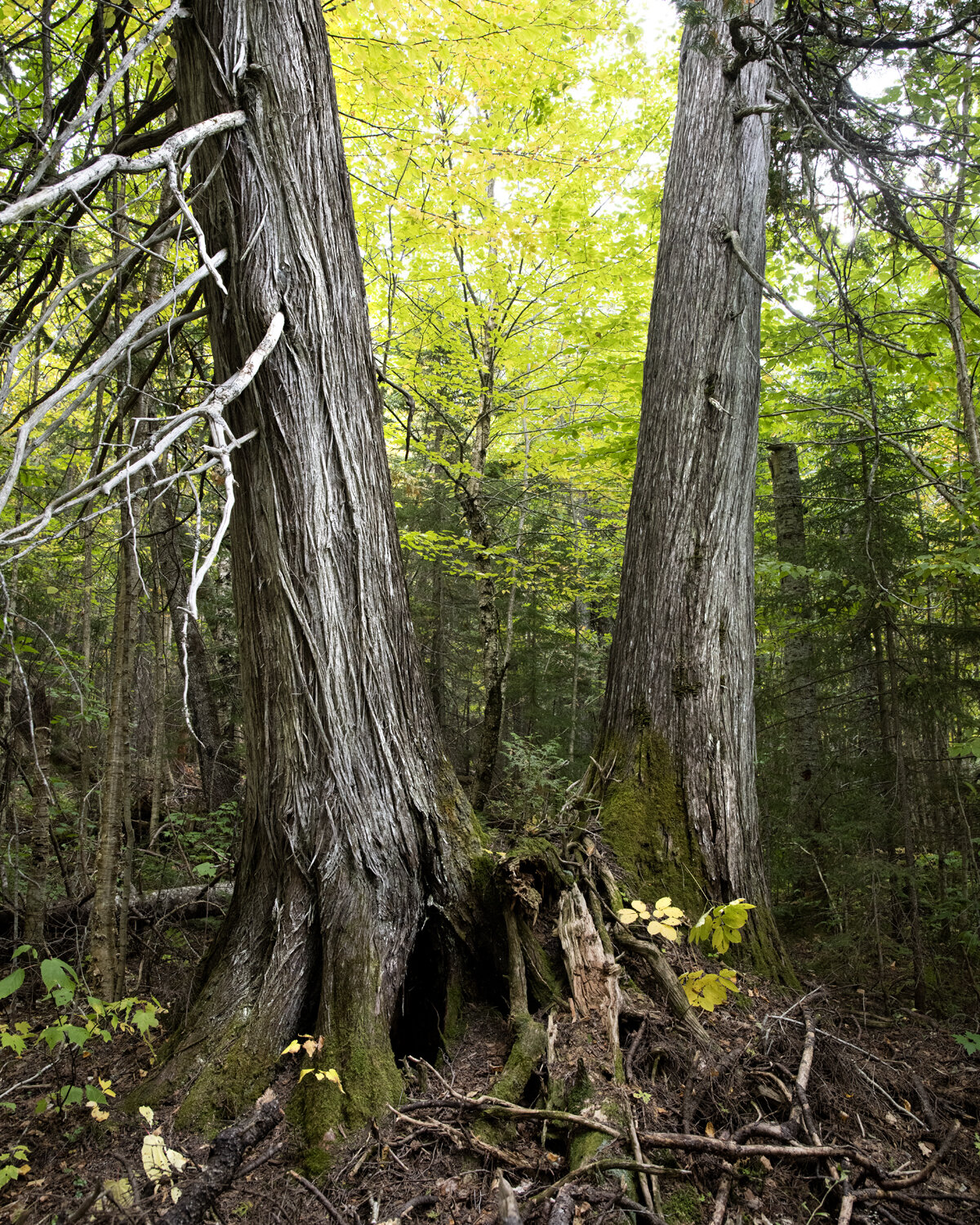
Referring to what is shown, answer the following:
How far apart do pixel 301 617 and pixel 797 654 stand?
6.90 metres

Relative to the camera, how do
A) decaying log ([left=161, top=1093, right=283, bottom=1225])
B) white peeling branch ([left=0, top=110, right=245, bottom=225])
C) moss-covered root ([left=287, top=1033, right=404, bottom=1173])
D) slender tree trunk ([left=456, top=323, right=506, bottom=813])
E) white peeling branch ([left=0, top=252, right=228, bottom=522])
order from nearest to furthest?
white peeling branch ([left=0, top=110, right=245, bottom=225]) → white peeling branch ([left=0, top=252, right=228, bottom=522]) → decaying log ([left=161, top=1093, right=283, bottom=1225]) → moss-covered root ([left=287, top=1033, right=404, bottom=1173]) → slender tree trunk ([left=456, top=323, right=506, bottom=813])

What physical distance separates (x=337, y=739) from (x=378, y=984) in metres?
0.94

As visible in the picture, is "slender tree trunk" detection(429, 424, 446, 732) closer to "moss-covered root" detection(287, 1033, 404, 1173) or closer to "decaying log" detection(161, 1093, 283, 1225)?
"moss-covered root" detection(287, 1033, 404, 1173)

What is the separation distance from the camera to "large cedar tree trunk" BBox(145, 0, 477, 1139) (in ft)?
8.29

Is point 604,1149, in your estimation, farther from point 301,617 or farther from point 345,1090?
point 301,617

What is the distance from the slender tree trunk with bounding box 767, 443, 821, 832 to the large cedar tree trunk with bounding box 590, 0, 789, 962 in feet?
8.27

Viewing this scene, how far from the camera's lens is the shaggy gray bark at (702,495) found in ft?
11.2

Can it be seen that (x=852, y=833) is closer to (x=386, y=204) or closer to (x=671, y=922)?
(x=671, y=922)

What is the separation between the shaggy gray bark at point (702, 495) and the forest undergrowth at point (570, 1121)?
0.73 metres

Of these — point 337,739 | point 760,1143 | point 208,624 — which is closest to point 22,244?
point 337,739

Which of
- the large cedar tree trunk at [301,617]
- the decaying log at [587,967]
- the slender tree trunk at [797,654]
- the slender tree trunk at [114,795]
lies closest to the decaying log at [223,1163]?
the large cedar tree trunk at [301,617]

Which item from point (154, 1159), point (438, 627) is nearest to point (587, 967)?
point (154, 1159)

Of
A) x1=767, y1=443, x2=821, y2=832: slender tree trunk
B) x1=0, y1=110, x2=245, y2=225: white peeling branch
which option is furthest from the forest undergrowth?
x1=767, y1=443, x2=821, y2=832: slender tree trunk

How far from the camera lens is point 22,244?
8.23 feet
